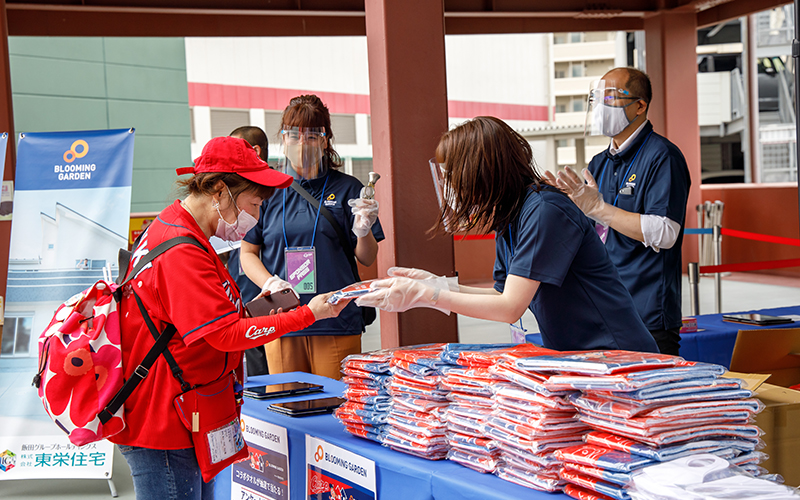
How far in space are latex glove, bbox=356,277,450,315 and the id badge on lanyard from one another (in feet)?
3.47

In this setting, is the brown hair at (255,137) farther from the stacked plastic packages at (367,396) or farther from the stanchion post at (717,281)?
the stanchion post at (717,281)

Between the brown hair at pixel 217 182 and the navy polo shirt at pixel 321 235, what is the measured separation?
40.1 inches

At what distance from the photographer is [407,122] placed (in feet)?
9.50

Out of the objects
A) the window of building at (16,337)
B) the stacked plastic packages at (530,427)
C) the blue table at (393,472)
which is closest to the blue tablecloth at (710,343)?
the blue table at (393,472)

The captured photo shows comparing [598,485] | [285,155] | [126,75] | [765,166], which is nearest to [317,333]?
[285,155]

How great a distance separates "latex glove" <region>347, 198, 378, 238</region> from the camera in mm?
2947

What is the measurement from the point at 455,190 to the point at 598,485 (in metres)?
0.85

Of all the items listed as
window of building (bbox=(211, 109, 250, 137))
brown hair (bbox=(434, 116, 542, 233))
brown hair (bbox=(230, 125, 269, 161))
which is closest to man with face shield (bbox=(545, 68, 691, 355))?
brown hair (bbox=(434, 116, 542, 233))

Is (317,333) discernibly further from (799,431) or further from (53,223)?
(53,223)

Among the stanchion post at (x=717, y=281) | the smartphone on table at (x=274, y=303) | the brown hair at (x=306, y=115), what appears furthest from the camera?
the stanchion post at (x=717, y=281)

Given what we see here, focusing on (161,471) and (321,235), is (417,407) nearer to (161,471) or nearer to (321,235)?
(161,471)

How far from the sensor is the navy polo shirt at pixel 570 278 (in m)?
1.82

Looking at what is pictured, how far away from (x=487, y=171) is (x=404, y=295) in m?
0.42

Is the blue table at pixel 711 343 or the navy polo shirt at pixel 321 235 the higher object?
the navy polo shirt at pixel 321 235
